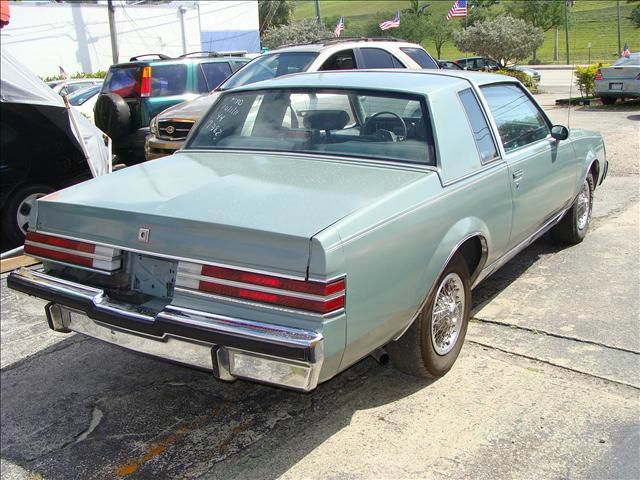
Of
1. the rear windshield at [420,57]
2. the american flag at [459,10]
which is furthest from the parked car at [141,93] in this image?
the american flag at [459,10]

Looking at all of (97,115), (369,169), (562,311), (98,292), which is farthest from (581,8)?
(98,292)

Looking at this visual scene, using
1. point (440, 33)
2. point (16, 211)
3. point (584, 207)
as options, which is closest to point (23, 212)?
point (16, 211)

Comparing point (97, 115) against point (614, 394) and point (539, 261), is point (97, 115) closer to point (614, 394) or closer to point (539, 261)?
point (539, 261)

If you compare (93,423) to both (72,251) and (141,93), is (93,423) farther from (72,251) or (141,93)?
(141,93)

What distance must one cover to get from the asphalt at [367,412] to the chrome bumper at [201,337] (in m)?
0.38

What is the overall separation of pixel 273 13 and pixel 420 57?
33.8 meters

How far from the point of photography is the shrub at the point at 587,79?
56.6 feet

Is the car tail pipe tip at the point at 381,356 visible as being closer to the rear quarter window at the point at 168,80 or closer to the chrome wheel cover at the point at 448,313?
the chrome wheel cover at the point at 448,313

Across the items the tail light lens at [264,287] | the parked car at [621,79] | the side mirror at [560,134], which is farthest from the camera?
the parked car at [621,79]

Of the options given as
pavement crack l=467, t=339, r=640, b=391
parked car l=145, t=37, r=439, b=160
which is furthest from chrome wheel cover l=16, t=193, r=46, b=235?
pavement crack l=467, t=339, r=640, b=391

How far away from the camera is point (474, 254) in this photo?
12.6ft

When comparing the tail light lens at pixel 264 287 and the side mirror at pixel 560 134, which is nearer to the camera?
the tail light lens at pixel 264 287

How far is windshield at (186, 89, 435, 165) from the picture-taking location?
366cm

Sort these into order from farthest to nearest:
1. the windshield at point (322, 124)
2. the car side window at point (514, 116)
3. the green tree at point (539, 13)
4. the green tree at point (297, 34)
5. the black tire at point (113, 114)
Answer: the green tree at point (539, 13) → the green tree at point (297, 34) → the black tire at point (113, 114) → the car side window at point (514, 116) → the windshield at point (322, 124)
